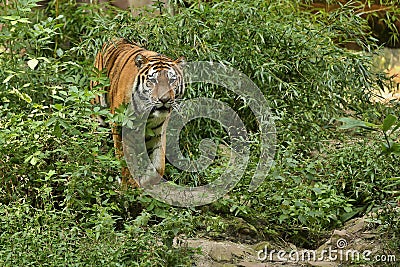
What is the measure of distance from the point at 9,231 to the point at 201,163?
169 centimetres

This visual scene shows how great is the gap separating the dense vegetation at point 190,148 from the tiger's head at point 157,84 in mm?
300

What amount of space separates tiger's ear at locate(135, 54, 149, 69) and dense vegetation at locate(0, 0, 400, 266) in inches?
12.8

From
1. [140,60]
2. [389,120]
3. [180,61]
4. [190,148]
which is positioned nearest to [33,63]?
[140,60]

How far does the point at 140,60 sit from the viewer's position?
15.5 feet

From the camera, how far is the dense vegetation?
350 cm

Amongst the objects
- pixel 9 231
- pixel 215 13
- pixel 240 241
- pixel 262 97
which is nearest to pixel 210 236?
pixel 240 241

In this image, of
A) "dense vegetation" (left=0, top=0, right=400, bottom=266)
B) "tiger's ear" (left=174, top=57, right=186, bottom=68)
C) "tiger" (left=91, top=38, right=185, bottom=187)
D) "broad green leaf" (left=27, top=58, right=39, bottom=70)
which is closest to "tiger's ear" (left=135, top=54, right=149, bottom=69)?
"tiger" (left=91, top=38, right=185, bottom=187)

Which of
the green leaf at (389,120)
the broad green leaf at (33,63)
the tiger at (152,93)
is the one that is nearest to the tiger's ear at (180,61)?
the tiger at (152,93)

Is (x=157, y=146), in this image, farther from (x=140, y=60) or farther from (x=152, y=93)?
(x=140, y=60)

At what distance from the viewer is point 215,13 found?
17.8 feet

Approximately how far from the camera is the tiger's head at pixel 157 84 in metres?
4.64

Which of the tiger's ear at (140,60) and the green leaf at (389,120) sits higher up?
the green leaf at (389,120)

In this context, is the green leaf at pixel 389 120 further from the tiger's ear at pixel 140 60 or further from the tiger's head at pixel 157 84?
the tiger's ear at pixel 140 60

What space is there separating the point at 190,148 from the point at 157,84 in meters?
0.65
